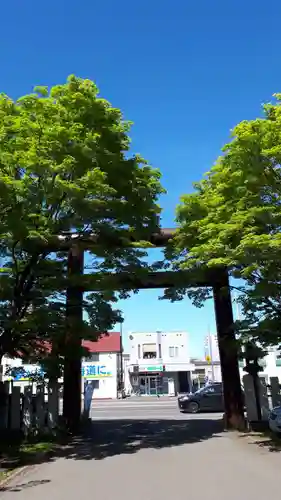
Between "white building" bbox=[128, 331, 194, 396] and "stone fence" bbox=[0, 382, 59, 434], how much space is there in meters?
38.6

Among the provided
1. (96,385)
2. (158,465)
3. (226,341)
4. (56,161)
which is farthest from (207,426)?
(96,385)

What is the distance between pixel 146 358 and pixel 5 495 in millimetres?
48380

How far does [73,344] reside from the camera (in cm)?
1320

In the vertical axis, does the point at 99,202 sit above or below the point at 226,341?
above

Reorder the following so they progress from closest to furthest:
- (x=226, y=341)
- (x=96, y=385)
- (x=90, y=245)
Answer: (x=90, y=245) → (x=226, y=341) → (x=96, y=385)

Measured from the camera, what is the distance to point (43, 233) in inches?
440

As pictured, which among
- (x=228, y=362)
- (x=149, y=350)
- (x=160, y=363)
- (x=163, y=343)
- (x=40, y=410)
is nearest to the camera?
(x=40, y=410)

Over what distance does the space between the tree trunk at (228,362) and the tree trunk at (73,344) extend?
16.4 feet

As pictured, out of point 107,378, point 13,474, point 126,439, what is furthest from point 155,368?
point 13,474

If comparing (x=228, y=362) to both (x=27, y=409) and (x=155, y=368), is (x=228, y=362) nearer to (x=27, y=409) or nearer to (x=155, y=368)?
(x=27, y=409)

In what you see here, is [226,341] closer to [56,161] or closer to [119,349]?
[56,161]

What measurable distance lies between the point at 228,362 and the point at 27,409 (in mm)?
7350

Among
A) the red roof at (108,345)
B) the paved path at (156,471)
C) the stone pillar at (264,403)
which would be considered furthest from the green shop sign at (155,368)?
the paved path at (156,471)

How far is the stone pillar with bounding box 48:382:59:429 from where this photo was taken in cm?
1502
